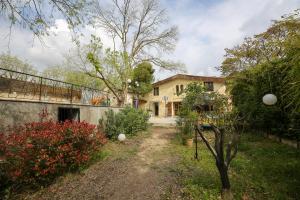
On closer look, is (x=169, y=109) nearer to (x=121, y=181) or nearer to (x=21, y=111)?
(x=121, y=181)

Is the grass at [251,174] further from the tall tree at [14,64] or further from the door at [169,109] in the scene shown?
the tall tree at [14,64]

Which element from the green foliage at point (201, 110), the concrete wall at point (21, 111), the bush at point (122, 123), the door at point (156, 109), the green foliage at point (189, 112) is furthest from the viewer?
the door at point (156, 109)

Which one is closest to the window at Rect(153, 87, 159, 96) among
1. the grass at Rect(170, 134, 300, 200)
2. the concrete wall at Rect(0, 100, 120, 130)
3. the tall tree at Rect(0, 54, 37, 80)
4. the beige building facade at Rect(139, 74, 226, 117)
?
the beige building facade at Rect(139, 74, 226, 117)

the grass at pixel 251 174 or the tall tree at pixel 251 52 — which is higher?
the tall tree at pixel 251 52

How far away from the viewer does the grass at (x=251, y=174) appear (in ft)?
12.3

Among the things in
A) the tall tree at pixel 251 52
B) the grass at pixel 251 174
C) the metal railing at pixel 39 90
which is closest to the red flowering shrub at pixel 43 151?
the metal railing at pixel 39 90

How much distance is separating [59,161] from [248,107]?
848 centimetres

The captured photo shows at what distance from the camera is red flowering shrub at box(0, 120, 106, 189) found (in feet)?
12.3

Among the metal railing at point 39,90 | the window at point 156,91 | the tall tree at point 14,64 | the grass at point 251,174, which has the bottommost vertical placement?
the grass at point 251,174

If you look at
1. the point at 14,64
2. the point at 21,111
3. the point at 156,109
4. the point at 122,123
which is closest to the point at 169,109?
the point at 156,109

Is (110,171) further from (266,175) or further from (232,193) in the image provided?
(266,175)

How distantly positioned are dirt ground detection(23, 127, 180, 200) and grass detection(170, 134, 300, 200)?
1.47ft

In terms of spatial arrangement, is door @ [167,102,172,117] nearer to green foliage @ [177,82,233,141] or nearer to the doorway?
the doorway

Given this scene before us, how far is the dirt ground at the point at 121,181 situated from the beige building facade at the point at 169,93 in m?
18.3
